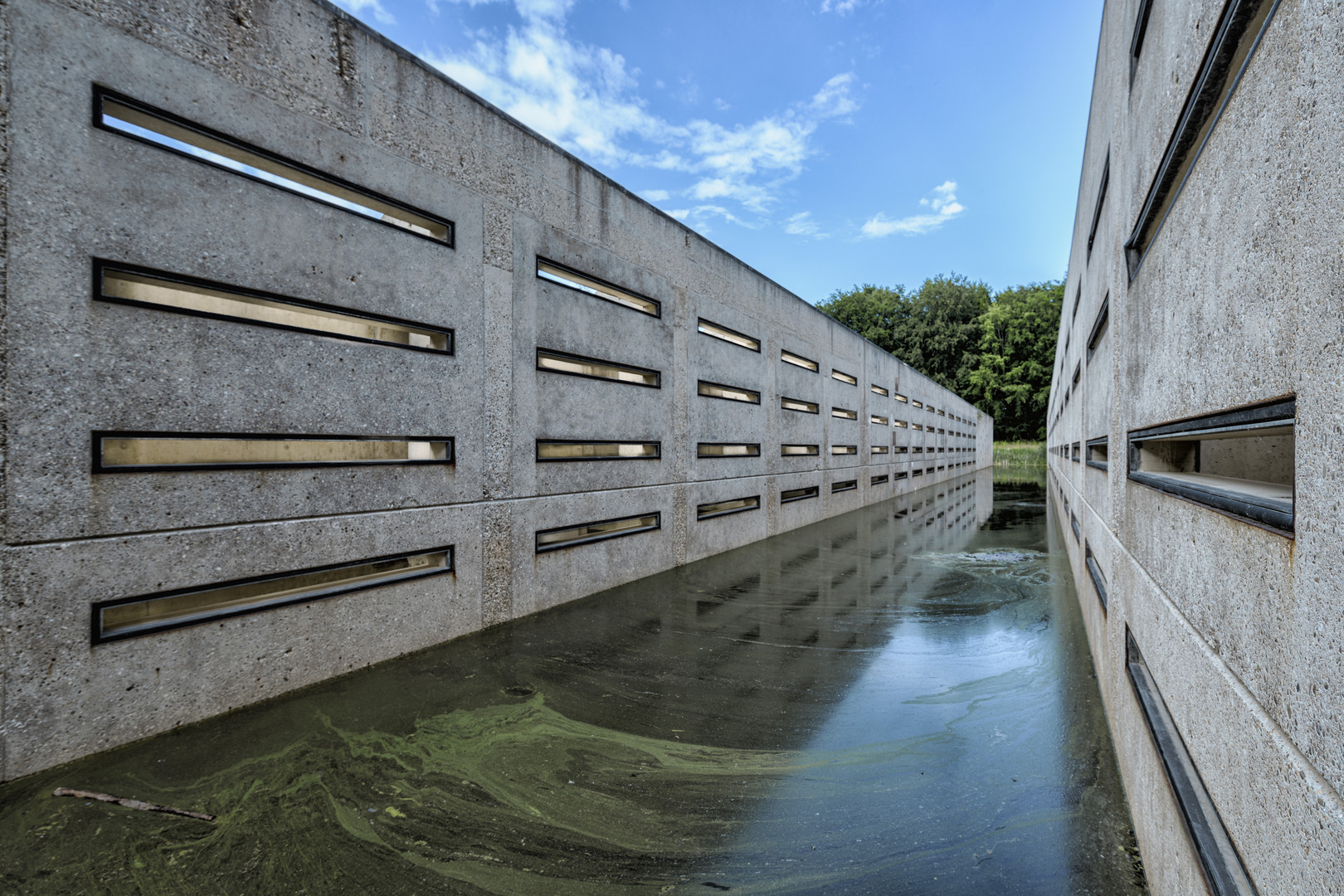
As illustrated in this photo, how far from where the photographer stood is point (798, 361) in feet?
34.7

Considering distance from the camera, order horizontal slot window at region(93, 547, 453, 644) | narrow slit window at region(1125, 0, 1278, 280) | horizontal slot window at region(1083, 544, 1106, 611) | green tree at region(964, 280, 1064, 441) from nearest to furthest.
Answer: narrow slit window at region(1125, 0, 1278, 280), horizontal slot window at region(93, 547, 453, 644), horizontal slot window at region(1083, 544, 1106, 611), green tree at region(964, 280, 1064, 441)

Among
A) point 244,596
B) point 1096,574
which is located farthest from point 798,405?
point 244,596

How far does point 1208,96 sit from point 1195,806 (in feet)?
6.01

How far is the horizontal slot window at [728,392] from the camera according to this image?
770 cm

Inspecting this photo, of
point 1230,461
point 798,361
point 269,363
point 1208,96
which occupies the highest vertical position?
point 798,361

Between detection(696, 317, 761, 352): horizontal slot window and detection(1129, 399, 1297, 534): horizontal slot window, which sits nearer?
detection(1129, 399, 1297, 534): horizontal slot window

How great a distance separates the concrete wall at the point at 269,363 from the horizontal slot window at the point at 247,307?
0.06 metres

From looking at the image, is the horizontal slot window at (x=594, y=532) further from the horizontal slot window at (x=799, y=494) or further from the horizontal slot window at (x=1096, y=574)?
the horizontal slot window at (x=1096, y=574)

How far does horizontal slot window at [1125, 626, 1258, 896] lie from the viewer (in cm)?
124

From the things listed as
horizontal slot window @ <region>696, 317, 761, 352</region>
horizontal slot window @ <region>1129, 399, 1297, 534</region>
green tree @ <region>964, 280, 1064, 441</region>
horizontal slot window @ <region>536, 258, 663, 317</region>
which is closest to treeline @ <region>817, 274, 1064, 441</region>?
green tree @ <region>964, 280, 1064, 441</region>

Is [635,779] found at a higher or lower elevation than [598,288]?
lower

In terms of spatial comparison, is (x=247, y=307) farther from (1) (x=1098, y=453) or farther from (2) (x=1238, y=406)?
(1) (x=1098, y=453)

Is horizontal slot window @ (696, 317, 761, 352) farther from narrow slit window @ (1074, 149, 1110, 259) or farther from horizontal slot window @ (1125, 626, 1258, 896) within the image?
horizontal slot window @ (1125, 626, 1258, 896)

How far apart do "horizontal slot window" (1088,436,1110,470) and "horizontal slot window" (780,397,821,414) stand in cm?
528
